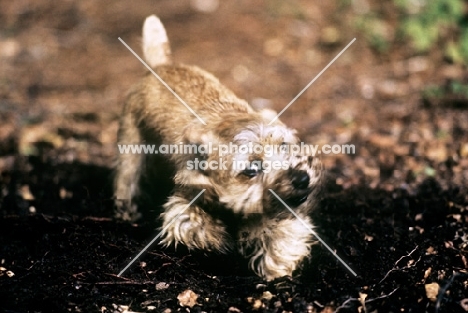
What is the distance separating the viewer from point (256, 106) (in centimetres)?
781

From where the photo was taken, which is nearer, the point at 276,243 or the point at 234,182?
the point at 234,182

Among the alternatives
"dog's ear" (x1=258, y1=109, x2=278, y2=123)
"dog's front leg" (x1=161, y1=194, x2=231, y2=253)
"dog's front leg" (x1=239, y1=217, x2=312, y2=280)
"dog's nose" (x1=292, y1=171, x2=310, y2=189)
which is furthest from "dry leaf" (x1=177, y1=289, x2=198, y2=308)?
"dog's ear" (x1=258, y1=109, x2=278, y2=123)

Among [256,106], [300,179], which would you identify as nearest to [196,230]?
[300,179]

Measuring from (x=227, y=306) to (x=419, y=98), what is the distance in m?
5.33

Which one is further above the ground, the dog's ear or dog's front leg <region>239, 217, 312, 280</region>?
the dog's ear

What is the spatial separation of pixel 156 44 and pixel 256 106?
2748mm

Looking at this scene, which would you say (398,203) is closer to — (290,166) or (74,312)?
(290,166)

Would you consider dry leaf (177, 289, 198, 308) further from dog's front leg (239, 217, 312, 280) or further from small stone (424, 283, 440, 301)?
small stone (424, 283, 440, 301)

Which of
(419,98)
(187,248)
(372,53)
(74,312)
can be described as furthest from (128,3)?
(74,312)

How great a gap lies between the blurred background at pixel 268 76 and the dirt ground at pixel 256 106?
35 millimetres

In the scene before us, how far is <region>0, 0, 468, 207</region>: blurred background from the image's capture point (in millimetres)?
6156

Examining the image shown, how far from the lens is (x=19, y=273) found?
3756 mm

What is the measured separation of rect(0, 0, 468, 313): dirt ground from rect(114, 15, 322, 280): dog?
19cm

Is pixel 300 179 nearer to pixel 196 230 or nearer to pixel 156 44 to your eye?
pixel 196 230
